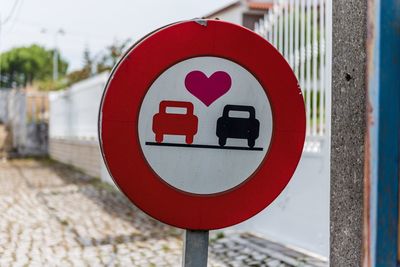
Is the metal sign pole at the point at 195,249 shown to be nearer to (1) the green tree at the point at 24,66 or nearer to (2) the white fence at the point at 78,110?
(2) the white fence at the point at 78,110

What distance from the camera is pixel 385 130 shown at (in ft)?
5.58

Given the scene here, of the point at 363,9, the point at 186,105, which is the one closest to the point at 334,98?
the point at 363,9

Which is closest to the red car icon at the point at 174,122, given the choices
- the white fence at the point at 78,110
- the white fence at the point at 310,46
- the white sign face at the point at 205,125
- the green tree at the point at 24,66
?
the white sign face at the point at 205,125

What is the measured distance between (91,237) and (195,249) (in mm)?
4367

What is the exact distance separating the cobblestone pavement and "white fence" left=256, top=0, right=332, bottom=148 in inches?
50.6

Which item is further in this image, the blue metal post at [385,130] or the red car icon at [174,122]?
the red car icon at [174,122]

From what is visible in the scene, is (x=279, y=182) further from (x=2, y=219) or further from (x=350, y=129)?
(x=2, y=219)

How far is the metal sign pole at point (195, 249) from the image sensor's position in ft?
6.60

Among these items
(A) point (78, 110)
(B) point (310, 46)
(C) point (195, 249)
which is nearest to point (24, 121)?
(A) point (78, 110)

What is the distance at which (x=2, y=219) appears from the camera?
23.6 ft

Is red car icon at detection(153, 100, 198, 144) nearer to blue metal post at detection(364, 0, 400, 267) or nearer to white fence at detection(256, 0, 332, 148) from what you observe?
blue metal post at detection(364, 0, 400, 267)

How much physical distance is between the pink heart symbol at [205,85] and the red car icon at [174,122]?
0.05 m

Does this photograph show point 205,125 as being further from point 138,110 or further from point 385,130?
point 385,130

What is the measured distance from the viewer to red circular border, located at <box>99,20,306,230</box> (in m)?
1.91
